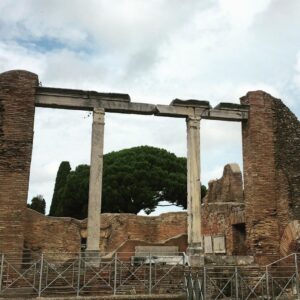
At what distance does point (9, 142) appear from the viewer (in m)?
11.0

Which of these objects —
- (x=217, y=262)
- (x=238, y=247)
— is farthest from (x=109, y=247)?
(x=217, y=262)

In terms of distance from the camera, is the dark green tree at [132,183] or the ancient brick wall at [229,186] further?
the dark green tree at [132,183]

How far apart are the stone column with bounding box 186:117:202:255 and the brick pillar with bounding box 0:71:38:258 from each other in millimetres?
4126

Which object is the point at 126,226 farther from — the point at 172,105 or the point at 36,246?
the point at 172,105

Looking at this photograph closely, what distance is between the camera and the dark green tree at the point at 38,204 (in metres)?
Result: 28.1

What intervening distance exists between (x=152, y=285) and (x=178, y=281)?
60 centimetres

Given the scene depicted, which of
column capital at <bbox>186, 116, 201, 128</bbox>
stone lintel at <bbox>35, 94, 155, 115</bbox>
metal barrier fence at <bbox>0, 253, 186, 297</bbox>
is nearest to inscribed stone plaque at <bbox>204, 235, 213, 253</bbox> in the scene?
column capital at <bbox>186, 116, 201, 128</bbox>

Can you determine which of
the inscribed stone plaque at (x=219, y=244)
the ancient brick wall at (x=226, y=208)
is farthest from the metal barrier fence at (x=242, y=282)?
the inscribed stone plaque at (x=219, y=244)

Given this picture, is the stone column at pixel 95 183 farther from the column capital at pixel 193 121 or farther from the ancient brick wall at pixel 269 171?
the ancient brick wall at pixel 269 171

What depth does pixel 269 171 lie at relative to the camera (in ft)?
41.0

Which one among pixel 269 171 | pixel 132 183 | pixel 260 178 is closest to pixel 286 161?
pixel 269 171

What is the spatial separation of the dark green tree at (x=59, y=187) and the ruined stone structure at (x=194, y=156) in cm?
1774

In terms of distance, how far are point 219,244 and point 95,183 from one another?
20.4ft

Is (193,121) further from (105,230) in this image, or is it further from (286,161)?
(105,230)
